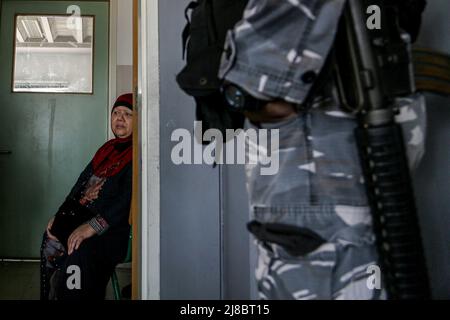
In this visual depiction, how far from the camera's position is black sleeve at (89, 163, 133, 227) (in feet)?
4.53

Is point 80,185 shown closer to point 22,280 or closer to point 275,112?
point 22,280

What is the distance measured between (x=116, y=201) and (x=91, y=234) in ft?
0.50

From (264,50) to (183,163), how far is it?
0.58 m

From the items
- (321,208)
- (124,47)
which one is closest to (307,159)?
(321,208)

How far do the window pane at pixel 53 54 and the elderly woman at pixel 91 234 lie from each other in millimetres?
1035

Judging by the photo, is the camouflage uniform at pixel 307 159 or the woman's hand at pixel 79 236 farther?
the woman's hand at pixel 79 236

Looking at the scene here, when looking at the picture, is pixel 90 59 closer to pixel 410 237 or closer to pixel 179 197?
pixel 179 197

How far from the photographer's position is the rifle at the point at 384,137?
0.47 m

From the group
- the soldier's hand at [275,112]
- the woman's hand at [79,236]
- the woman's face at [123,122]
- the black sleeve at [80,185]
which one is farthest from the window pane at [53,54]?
the soldier's hand at [275,112]

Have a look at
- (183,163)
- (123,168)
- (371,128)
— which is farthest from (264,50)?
(123,168)

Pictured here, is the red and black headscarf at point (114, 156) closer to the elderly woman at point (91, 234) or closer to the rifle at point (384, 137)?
the elderly woman at point (91, 234)

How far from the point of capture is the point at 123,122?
1646 millimetres

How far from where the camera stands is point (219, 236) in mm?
999

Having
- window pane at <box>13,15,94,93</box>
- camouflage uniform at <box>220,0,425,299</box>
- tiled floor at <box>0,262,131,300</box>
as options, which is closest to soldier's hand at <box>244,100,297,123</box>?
camouflage uniform at <box>220,0,425,299</box>
